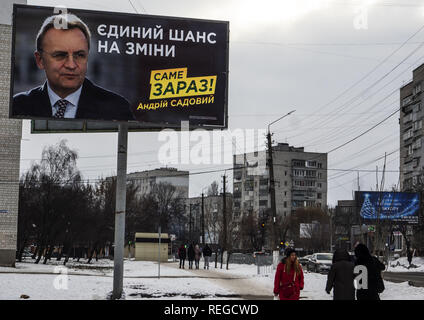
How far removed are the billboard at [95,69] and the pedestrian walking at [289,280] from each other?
8.61m

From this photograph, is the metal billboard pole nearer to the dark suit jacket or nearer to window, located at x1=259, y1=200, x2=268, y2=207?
the dark suit jacket

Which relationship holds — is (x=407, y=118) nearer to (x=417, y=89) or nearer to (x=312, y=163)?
(x=417, y=89)

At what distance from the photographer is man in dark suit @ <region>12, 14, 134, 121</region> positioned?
19250 millimetres

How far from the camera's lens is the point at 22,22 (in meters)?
19.3

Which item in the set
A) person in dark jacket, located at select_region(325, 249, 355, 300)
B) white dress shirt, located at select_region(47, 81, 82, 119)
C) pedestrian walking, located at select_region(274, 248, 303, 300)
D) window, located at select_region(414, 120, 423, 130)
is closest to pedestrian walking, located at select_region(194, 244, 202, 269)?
white dress shirt, located at select_region(47, 81, 82, 119)

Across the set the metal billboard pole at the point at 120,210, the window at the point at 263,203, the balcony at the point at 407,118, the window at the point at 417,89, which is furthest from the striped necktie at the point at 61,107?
the window at the point at 263,203

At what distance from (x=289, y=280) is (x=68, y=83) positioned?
1039 cm

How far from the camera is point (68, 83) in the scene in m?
19.3

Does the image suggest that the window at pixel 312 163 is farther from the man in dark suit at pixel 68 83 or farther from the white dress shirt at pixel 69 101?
the white dress shirt at pixel 69 101

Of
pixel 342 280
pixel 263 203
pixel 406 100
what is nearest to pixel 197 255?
pixel 342 280

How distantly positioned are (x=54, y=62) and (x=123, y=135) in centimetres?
299

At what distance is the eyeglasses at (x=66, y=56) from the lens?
1933cm
